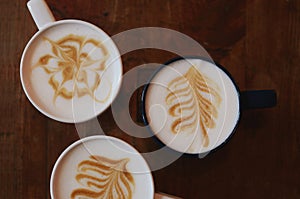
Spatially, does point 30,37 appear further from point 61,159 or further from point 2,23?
point 61,159

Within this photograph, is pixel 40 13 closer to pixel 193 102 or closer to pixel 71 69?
pixel 71 69

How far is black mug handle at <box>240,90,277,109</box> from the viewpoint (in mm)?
774

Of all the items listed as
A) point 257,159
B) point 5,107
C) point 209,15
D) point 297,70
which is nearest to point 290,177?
point 257,159

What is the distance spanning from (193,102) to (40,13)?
10.2 inches

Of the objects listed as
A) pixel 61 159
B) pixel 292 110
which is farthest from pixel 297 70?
pixel 61 159

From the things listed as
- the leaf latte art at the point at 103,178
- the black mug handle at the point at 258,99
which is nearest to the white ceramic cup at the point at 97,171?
the leaf latte art at the point at 103,178

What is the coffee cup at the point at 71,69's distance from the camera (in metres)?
0.81

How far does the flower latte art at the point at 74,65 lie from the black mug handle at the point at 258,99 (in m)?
0.20

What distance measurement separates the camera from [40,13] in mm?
793

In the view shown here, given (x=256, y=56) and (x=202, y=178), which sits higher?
(x=256, y=56)

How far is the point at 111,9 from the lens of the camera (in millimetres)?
834

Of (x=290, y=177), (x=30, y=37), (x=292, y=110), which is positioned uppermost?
(x=30, y=37)

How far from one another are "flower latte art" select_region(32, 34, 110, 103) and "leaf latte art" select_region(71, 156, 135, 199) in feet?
0.31

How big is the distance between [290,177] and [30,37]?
0.45 metres
